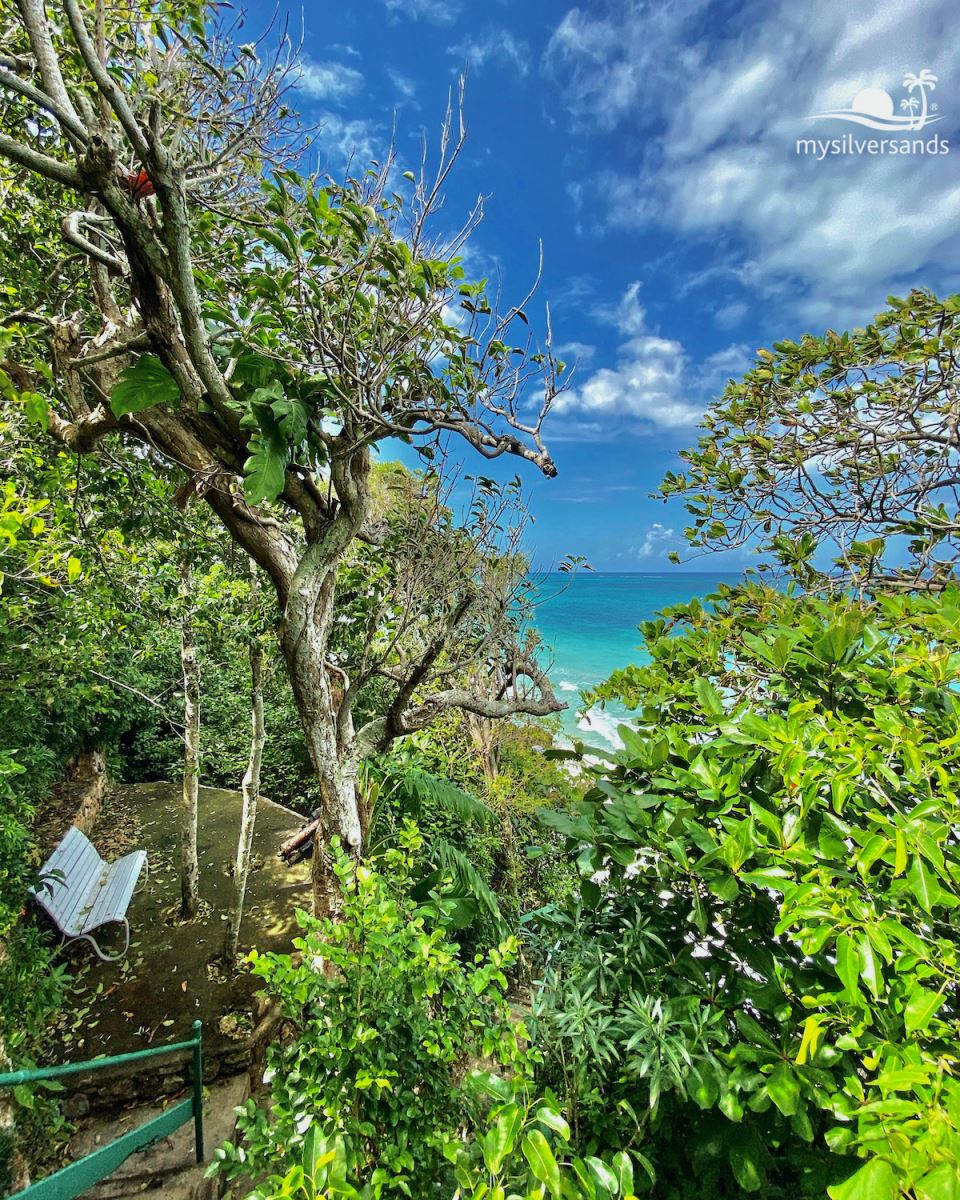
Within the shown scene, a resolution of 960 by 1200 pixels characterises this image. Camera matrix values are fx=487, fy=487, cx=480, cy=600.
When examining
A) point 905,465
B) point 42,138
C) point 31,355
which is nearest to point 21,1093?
point 31,355

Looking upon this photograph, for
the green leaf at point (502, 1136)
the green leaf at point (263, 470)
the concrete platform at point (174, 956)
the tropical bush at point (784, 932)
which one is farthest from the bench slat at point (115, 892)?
the green leaf at point (502, 1136)

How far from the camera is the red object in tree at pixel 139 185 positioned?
7.34ft

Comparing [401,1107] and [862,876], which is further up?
[862,876]

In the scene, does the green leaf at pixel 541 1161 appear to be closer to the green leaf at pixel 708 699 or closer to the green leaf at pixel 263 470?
the green leaf at pixel 708 699

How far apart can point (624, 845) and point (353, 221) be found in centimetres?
268

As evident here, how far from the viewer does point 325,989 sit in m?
1.62

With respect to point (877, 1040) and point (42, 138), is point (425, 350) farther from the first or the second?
point (42, 138)

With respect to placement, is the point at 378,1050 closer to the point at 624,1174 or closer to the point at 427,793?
the point at 624,1174

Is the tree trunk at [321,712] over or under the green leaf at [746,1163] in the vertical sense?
over

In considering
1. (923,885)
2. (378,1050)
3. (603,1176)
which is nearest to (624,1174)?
(603,1176)

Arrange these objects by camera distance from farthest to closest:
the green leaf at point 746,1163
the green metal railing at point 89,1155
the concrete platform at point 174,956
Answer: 1. the concrete platform at point 174,956
2. the green metal railing at point 89,1155
3. the green leaf at point 746,1163

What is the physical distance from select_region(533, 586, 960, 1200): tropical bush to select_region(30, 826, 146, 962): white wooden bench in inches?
185

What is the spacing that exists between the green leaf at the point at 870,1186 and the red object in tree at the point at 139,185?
370 cm

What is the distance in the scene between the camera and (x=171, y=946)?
4.96 m
